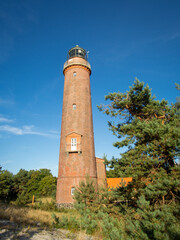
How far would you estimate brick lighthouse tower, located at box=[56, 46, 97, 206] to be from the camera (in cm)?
1525

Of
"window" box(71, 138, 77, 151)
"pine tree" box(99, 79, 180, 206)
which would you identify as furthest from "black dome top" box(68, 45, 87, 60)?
"pine tree" box(99, 79, 180, 206)

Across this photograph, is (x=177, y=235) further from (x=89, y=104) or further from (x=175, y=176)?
(x=89, y=104)

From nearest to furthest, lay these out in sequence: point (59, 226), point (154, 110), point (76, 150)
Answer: point (59, 226), point (154, 110), point (76, 150)

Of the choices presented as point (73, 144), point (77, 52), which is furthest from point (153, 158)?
point (77, 52)

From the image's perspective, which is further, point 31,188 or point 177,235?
point 31,188

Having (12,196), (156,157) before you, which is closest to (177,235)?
(156,157)

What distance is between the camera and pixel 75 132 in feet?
55.0

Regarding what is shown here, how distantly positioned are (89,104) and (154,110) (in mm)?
9509

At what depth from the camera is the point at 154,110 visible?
36.1 ft

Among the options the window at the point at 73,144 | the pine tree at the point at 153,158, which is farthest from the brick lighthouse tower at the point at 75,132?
the pine tree at the point at 153,158

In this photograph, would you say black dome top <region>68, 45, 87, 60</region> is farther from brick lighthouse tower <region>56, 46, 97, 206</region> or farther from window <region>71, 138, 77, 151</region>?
window <region>71, 138, 77, 151</region>

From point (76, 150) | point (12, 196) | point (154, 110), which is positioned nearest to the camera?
point (154, 110)

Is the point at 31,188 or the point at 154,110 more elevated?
the point at 154,110

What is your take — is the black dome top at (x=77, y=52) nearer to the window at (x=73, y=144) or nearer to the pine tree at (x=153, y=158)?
the window at (x=73, y=144)
